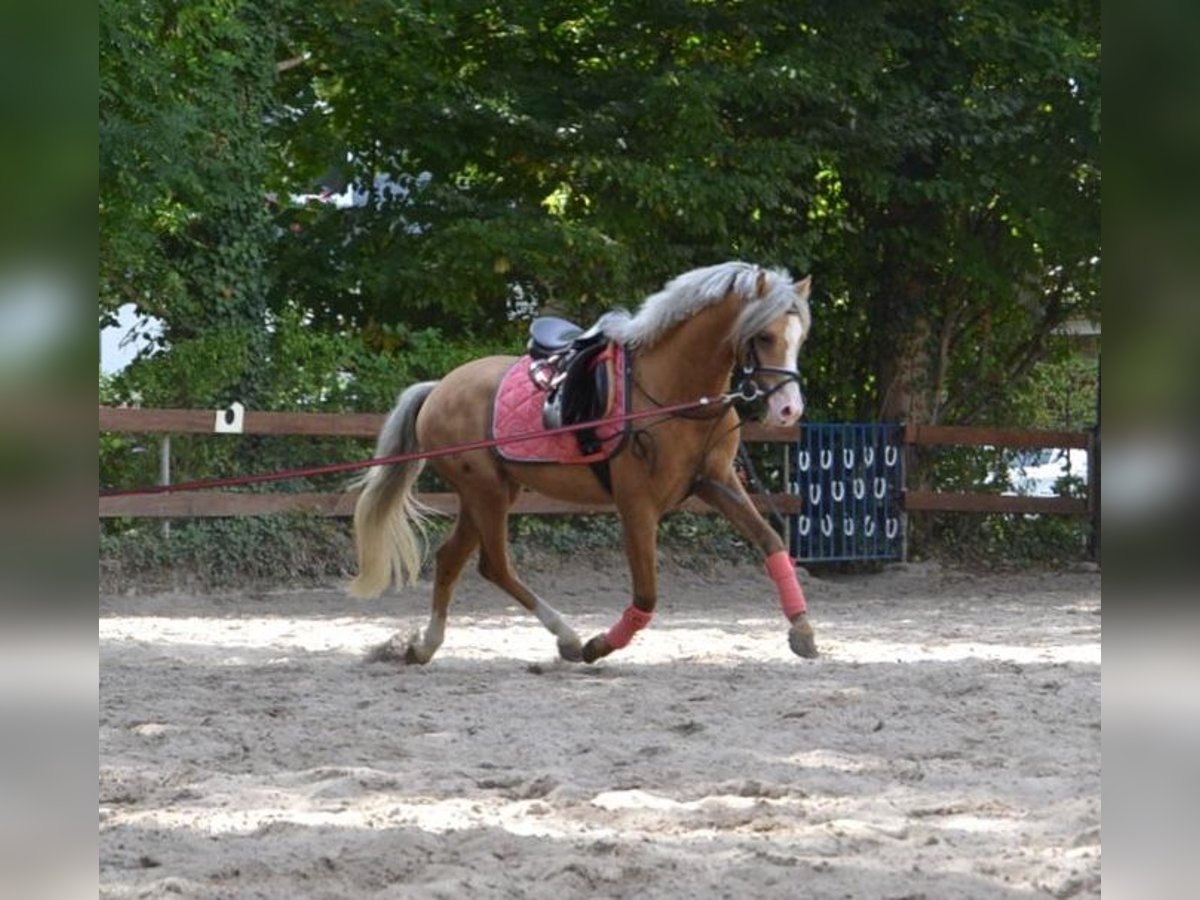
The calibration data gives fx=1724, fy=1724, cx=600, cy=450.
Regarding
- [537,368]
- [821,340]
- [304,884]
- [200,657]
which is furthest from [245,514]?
[304,884]

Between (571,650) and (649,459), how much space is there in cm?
107

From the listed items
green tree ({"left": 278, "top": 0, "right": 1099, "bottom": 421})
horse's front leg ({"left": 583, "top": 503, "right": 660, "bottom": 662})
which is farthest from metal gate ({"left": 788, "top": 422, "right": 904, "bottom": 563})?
horse's front leg ({"left": 583, "top": 503, "right": 660, "bottom": 662})

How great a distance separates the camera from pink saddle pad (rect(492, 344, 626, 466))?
8.19 metres

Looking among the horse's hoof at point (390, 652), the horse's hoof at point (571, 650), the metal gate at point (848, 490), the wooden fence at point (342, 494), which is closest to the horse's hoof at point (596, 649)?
the horse's hoof at point (571, 650)

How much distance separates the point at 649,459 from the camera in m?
8.08

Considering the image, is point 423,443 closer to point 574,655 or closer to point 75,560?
point 574,655

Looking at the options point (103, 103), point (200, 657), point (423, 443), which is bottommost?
point (200, 657)

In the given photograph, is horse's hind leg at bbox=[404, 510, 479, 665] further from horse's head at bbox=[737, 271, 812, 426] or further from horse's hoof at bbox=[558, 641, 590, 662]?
horse's head at bbox=[737, 271, 812, 426]

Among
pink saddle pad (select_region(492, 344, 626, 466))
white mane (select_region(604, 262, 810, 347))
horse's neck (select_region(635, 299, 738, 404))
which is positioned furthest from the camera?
pink saddle pad (select_region(492, 344, 626, 466))

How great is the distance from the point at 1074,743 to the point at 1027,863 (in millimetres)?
1922

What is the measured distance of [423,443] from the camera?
9031mm

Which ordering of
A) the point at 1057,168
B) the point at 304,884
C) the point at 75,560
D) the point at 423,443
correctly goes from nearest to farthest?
the point at 75,560, the point at 304,884, the point at 423,443, the point at 1057,168

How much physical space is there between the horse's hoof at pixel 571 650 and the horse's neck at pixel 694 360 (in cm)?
129

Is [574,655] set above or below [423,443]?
below
